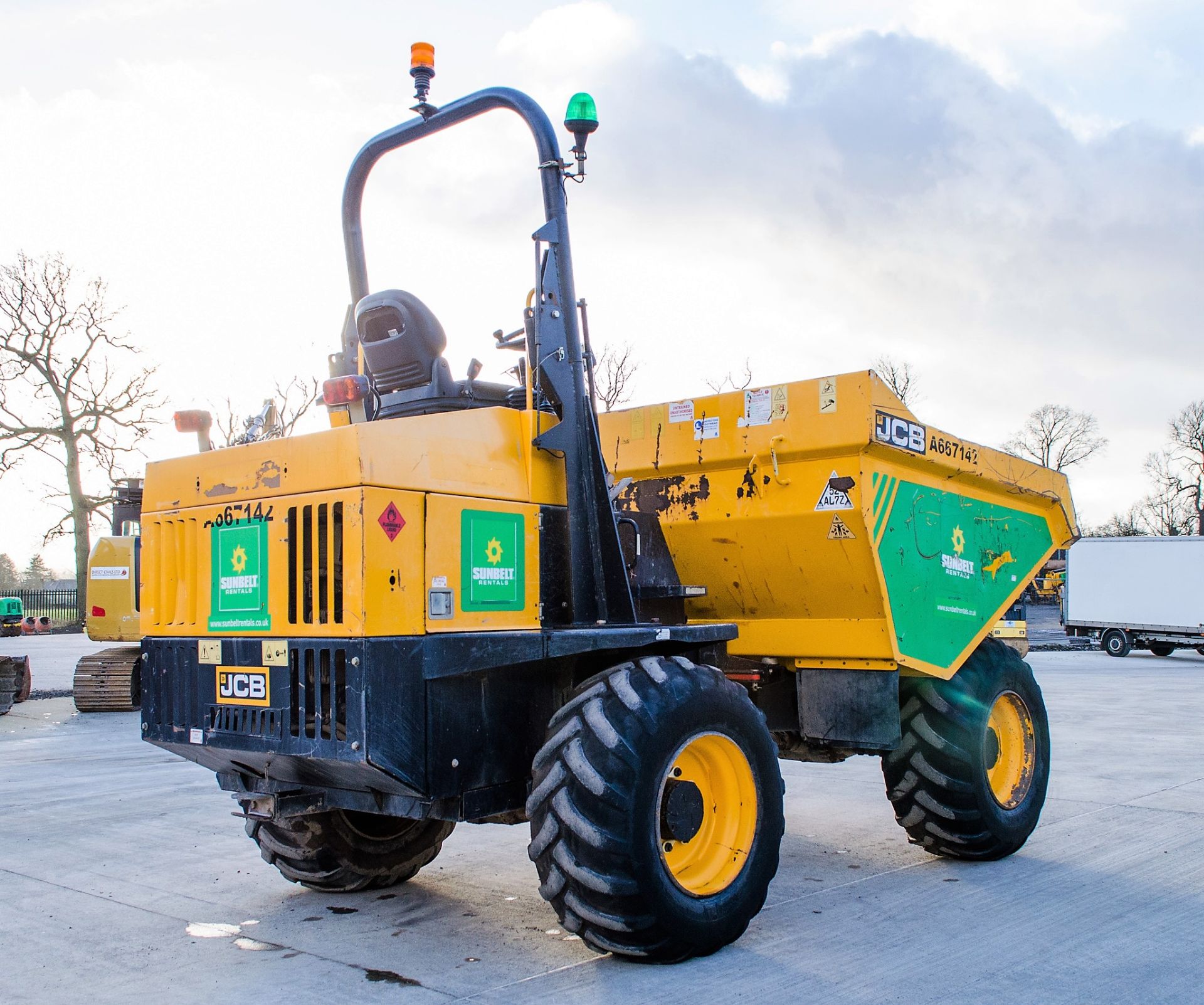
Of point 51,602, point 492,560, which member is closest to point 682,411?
point 492,560

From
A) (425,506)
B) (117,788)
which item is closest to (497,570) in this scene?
(425,506)

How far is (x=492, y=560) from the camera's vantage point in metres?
4.52

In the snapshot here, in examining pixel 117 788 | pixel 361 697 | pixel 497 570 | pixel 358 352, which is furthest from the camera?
pixel 117 788

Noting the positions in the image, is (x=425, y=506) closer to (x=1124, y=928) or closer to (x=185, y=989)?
(x=185, y=989)

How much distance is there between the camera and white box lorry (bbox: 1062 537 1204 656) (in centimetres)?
2759

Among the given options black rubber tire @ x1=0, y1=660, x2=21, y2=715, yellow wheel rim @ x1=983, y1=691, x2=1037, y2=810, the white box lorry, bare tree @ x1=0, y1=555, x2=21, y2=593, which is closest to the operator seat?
yellow wheel rim @ x1=983, y1=691, x2=1037, y2=810

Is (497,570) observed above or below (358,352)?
below

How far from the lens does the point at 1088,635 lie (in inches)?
1214

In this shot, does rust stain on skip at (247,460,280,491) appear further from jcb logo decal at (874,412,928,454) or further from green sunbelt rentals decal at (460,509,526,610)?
jcb logo decal at (874,412,928,454)

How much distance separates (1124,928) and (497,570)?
10.2ft

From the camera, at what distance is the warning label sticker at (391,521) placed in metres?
4.12

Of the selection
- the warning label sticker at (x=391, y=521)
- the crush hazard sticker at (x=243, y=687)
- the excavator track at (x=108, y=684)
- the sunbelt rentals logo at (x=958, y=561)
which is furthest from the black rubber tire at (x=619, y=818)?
the excavator track at (x=108, y=684)

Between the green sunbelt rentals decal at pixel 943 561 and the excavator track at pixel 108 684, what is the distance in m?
12.3

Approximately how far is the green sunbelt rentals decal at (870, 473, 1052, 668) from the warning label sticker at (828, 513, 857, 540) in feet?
0.43
